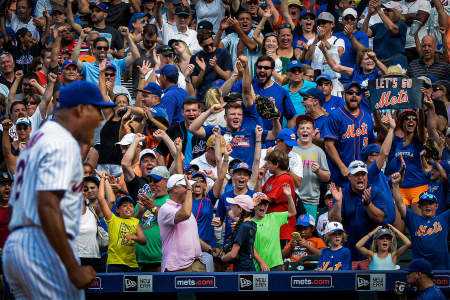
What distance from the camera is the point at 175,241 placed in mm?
8258

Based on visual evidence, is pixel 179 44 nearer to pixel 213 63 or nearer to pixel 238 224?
pixel 213 63

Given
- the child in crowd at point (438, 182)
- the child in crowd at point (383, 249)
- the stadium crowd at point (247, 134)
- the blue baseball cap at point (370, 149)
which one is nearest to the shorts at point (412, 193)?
the stadium crowd at point (247, 134)

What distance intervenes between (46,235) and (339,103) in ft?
27.5

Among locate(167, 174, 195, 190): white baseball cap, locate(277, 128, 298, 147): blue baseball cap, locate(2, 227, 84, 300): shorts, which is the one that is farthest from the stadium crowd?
locate(2, 227, 84, 300): shorts

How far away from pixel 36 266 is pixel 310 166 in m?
6.46

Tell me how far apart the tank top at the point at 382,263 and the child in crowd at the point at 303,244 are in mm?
726

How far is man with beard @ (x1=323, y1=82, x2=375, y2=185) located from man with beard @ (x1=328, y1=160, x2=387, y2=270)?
4.65 ft

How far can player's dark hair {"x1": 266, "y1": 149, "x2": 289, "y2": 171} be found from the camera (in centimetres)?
930

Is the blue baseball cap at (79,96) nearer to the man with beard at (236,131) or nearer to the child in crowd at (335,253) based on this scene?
the child in crowd at (335,253)

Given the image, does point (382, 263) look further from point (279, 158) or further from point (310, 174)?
point (310, 174)

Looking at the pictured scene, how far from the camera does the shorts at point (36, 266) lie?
14.0 feet

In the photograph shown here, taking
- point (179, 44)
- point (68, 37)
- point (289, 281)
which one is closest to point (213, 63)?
point (179, 44)

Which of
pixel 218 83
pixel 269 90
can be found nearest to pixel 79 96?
pixel 269 90

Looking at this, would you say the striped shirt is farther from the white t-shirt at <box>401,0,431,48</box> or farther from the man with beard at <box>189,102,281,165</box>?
the man with beard at <box>189,102,281,165</box>
